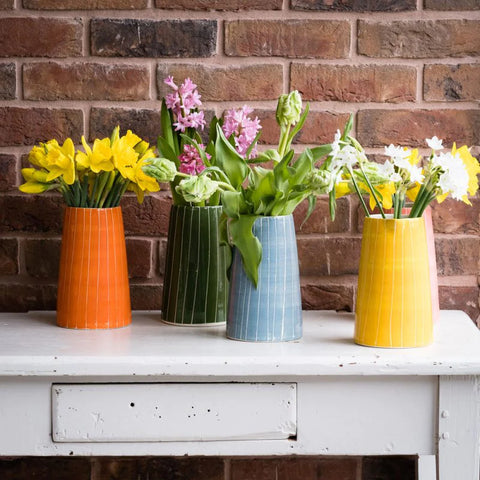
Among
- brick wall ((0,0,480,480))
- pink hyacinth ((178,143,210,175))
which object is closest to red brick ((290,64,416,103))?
brick wall ((0,0,480,480))

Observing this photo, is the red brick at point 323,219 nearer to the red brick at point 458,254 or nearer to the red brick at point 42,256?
the red brick at point 458,254

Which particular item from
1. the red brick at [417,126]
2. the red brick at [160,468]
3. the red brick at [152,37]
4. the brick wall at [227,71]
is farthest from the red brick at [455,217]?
the red brick at [160,468]

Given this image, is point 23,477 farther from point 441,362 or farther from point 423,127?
point 423,127

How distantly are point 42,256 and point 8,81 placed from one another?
0.35 m

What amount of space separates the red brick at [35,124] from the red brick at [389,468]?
91 cm

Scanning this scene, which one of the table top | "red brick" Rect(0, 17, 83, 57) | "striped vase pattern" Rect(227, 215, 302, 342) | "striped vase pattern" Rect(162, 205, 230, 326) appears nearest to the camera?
the table top

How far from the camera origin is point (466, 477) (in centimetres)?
118

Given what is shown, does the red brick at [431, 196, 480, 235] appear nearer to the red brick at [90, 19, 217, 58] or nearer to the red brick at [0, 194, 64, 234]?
the red brick at [90, 19, 217, 58]

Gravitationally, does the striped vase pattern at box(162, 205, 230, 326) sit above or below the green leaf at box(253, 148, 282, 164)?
below

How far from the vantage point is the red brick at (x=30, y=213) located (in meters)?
1.56

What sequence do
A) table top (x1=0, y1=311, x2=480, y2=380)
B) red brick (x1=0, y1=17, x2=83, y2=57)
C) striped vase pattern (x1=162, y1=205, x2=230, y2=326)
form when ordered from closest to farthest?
table top (x1=0, y1=311, x2=480, y2=380)
striped vase pattern (x1=162, y1=205, x2=230, y2=326)
red brick (x1=0, y1=17, x2=83, y2=57)

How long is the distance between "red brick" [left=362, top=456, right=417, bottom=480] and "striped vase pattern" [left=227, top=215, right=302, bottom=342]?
508 millimetres

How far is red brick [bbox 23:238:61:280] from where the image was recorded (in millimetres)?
1569

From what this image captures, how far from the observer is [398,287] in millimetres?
1208
